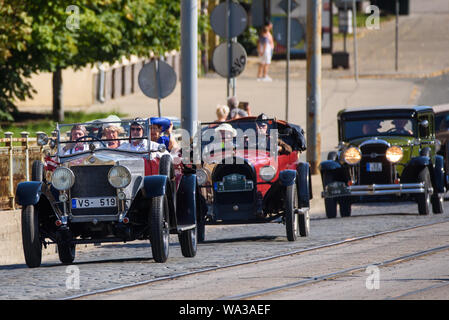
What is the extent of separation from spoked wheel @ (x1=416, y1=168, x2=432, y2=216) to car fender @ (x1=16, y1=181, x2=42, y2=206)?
24.8ft

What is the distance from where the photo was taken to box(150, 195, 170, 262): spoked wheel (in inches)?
509

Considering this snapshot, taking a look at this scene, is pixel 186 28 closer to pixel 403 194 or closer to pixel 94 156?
pixel 403 194

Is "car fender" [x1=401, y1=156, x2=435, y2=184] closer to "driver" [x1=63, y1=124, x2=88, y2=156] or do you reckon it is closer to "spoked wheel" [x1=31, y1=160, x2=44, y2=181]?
"driver" [x1=63, y1=124, x2=88, y2=156]

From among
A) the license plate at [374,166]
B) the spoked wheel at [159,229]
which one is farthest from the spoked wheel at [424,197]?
the spoked wheel at [159,229]

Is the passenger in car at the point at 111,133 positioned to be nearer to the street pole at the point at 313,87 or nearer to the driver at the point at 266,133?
the driver at the point at 266,133

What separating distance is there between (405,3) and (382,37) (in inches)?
372

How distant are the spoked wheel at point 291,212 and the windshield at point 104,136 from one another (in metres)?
2.20

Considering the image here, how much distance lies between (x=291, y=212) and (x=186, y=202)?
5.56ft

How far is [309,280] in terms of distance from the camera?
38.0 ft

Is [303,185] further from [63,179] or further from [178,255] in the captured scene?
[63,179]

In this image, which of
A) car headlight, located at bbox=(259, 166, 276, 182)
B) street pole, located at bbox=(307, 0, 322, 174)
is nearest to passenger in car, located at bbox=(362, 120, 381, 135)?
street pole, located at bbox=(307, 0, 322, 174)

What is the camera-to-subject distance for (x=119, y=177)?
43.1ft

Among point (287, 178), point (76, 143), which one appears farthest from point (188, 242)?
point (287, 178)
